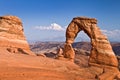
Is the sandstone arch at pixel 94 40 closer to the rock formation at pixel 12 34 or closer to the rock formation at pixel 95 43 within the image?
the rock formation at pixel 95 43

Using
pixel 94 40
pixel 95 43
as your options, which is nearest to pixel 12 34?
pixel 94 40

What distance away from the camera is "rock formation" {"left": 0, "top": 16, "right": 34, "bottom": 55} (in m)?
32.4

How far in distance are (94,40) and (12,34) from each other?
37.9 feet

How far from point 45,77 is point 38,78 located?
69 centimetres

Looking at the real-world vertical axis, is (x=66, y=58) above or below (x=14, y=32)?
below

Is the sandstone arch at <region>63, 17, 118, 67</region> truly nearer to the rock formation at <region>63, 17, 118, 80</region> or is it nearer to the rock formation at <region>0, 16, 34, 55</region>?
the rock formation at <region>63, 17, 118, 80</region>

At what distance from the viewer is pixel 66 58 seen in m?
32.2

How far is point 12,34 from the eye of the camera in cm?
3362

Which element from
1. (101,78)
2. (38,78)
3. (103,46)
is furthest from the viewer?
(103,46)

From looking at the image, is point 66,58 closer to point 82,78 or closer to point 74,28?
point 74,28

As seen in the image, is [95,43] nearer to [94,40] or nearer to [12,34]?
[94,40]

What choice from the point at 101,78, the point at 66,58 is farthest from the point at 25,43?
the point at 101,78

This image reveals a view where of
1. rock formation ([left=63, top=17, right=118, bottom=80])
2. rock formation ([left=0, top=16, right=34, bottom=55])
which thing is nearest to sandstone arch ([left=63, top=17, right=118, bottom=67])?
rock formation ([left=63, top=17, right=118, bottom=80])

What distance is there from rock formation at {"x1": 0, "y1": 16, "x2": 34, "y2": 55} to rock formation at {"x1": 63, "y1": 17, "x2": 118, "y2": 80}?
6.52 m
